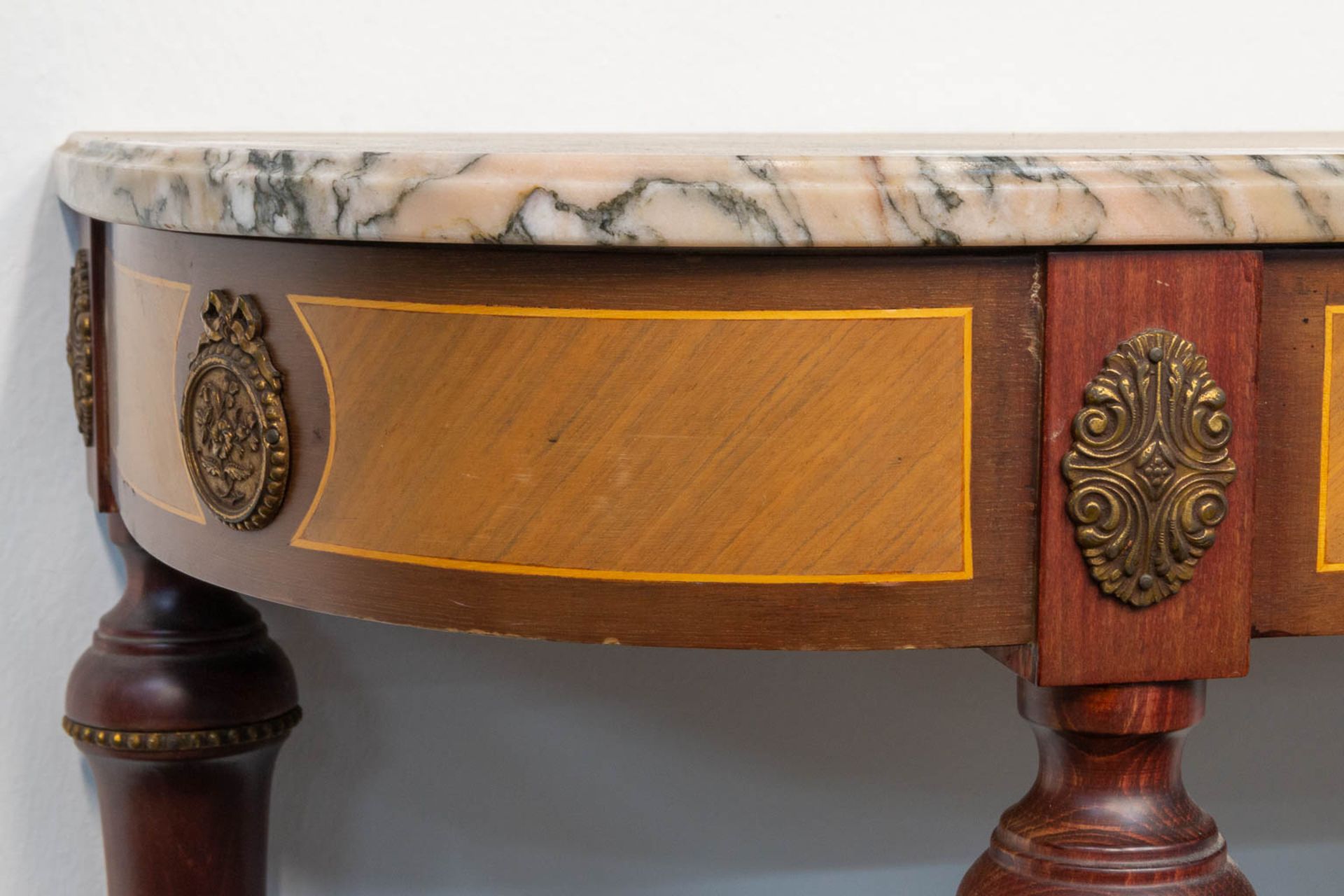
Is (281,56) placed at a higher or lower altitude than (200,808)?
higher

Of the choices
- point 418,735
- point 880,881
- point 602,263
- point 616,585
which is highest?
point 602,263

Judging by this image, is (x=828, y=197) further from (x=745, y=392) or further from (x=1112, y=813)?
(x=1112, y=813)

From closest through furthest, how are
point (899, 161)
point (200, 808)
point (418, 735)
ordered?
1. point (899, 161)
2. point (200, 808)
3. point (418, 735)

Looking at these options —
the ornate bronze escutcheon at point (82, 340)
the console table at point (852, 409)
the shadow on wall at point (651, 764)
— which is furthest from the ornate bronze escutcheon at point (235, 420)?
the shadow on wall at point (651, 764)

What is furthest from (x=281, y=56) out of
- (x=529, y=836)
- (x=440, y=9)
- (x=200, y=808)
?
(x=529, y=836)

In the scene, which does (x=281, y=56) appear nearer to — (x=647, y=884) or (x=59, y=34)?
(x=59, y=34)

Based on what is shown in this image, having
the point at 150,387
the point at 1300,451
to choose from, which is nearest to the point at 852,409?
the point at 1300,451

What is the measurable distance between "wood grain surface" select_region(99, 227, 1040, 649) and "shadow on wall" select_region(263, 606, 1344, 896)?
1.93 feet

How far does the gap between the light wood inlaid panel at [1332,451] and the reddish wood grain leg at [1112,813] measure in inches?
3.0

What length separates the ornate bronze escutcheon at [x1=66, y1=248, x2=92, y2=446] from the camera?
936 mm

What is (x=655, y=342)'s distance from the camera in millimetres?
603

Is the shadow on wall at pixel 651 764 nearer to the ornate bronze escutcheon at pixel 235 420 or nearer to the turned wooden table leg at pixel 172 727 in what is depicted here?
the turned wooden table leg at pixel 172 727

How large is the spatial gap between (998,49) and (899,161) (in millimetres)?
644

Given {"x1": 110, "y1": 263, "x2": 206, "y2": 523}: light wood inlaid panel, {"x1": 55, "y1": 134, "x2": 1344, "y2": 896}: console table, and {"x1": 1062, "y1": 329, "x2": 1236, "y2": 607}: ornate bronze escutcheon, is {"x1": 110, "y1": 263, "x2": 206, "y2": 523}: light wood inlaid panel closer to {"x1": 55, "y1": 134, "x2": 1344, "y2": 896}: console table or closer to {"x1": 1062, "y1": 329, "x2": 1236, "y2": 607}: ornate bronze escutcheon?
{"x1": 55, "y1": 134, "x2": 1344, "y2": 896}: console table
